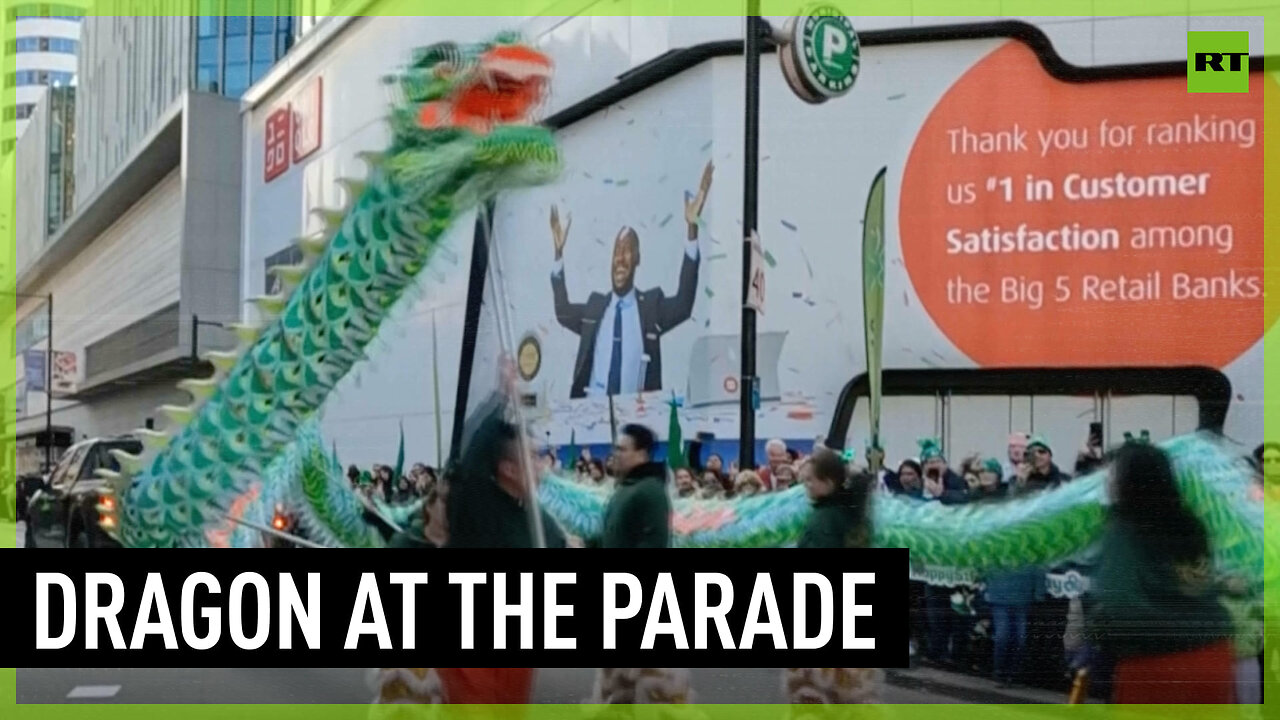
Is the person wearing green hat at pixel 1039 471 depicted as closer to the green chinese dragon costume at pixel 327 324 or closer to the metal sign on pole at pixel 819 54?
the metal sign on pole at pixel 819 54

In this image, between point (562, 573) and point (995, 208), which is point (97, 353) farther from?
point (995, 208)

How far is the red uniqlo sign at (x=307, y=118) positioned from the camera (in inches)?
128

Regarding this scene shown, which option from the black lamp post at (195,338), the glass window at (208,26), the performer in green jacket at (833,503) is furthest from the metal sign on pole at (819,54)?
the black lamp post at (195,338)

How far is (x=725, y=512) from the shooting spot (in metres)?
3.09

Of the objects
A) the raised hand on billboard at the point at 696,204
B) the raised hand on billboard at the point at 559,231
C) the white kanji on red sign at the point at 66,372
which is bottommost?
the white kanji on red sign at the point at 66,372

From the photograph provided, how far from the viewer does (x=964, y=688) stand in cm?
316

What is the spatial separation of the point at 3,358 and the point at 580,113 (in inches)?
55.9

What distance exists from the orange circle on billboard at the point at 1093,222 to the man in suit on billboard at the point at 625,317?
1.61ft

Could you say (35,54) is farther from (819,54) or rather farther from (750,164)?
(819,54)

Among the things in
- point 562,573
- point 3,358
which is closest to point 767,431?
point 562,573

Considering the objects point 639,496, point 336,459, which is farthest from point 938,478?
point 336,459

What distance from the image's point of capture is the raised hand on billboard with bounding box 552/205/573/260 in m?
3.17

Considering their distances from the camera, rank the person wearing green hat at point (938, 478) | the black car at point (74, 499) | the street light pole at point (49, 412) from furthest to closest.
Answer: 1. the street light pole at point (49, 412)
2. the black car at point (74, 499)
3. the person wearing green hat at point (938, 478)

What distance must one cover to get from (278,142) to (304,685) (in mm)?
1249
